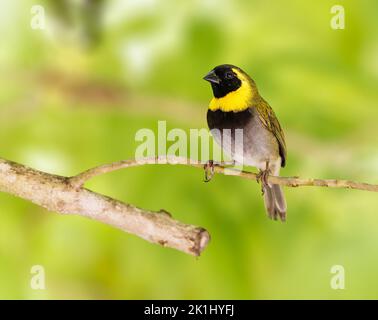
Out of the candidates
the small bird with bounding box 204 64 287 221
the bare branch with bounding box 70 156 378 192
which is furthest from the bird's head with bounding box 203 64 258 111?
the bare branch with bounding box 70 156 378 192

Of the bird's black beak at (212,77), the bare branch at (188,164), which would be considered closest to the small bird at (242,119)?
the bird's black beak at (212,77)

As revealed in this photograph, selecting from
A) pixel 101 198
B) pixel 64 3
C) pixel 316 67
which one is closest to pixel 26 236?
pixel 64 3

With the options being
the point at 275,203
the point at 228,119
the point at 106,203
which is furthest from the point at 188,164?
the point at 275,203

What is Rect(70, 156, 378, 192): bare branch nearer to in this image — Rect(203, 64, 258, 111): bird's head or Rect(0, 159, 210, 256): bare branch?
Rect(0, 159, 210, 256): bare branch

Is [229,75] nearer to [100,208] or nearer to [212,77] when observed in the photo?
[212,77]

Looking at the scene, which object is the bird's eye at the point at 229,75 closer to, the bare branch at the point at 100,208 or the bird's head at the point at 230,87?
the bird's head at the point at 230,87

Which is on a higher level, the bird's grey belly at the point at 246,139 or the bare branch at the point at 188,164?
the bird's grey belly at the point at 246,139
